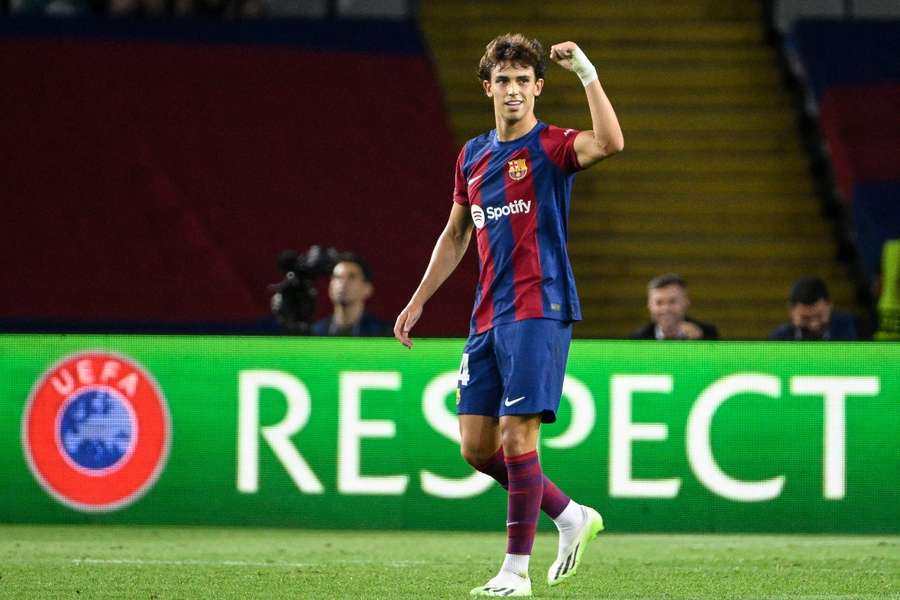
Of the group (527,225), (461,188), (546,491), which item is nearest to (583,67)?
(527,225)

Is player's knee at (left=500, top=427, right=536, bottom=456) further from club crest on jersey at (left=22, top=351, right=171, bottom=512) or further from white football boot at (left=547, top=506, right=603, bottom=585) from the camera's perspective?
club crest on jersey at (left=22, top=351, right=171, bottom=512)

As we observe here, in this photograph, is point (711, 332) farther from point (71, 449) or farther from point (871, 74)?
point (871, 74)

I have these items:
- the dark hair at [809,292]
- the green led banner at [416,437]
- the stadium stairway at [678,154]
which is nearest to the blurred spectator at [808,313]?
the dark hair at [809,292]

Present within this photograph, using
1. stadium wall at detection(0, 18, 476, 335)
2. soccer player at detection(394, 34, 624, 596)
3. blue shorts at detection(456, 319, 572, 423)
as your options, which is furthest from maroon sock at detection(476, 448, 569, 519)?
stadium wall at detection(0, 18, 476, 335)

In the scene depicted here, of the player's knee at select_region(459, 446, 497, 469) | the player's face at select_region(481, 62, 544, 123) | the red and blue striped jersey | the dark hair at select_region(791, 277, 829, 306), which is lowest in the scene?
the player's knee at select_region(459, 446, 497, 469)

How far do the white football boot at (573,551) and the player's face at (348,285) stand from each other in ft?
12.6

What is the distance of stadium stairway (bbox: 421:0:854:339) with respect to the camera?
52.1 ft

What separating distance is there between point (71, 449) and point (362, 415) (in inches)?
60.7

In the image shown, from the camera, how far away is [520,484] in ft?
21.3

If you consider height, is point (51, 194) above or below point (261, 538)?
above

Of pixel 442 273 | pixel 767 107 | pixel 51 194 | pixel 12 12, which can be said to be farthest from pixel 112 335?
pixel 767 107

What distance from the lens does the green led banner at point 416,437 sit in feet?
31.1

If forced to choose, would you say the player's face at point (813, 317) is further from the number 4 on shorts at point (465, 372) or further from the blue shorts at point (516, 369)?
the number 4 on shorts at point (465, 372)

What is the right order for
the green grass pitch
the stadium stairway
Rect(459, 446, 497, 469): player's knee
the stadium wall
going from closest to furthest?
Rect(459, 446, 497, 469): player's knee
the green grass pitch
the stadium wall
the stadium stairway
